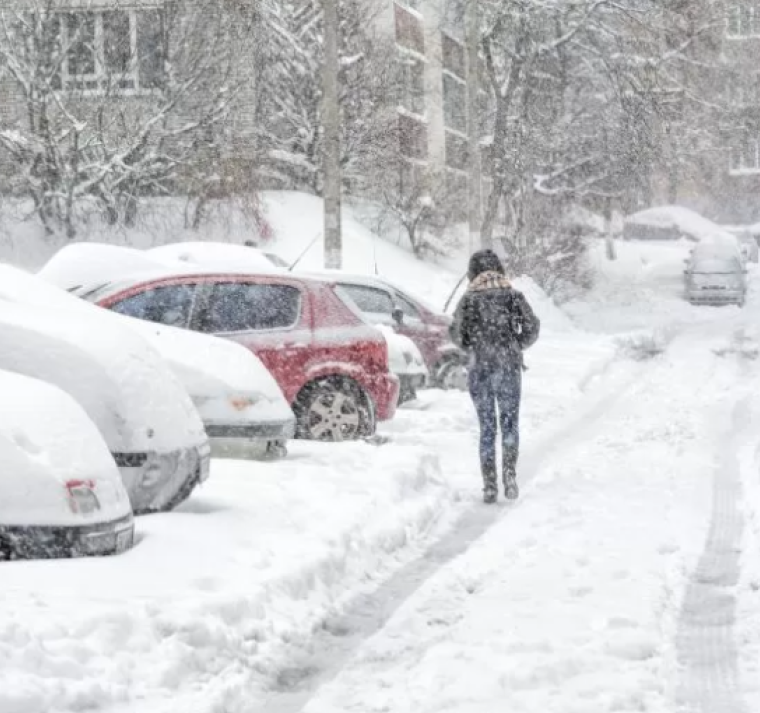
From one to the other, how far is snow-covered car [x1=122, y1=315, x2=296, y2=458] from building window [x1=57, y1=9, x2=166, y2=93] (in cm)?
1945

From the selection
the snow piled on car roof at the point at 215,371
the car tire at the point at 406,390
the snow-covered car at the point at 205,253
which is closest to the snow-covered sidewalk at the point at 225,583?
the snow piled on car roof at the point at 215,371

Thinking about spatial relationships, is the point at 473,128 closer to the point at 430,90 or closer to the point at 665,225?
the point at 430,90

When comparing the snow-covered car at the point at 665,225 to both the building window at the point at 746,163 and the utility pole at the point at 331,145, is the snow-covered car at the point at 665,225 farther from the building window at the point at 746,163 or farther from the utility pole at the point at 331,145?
the utility pole at the point at 331,145

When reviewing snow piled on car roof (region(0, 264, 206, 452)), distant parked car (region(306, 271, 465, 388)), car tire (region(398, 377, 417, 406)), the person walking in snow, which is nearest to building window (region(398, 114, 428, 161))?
distant parked car (region(306, 271, 465, 388))

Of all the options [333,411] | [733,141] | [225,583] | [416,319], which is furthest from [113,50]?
[733,141]

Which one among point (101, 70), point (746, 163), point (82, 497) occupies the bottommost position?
point (82, 497)

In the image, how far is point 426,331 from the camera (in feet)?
62.1

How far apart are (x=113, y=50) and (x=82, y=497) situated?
2510 centimetres

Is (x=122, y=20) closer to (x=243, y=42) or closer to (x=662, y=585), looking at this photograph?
(x=243, y=42)

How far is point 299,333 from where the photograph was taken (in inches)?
523

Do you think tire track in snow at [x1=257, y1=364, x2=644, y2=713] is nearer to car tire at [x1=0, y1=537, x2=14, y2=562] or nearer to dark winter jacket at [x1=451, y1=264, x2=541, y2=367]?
dark winter jacket at [x1=451, y1=264, x2=541, y2=367]

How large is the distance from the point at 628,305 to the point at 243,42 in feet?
38.9

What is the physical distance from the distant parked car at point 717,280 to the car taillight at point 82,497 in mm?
32426

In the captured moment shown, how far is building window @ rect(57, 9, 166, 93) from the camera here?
101ft
